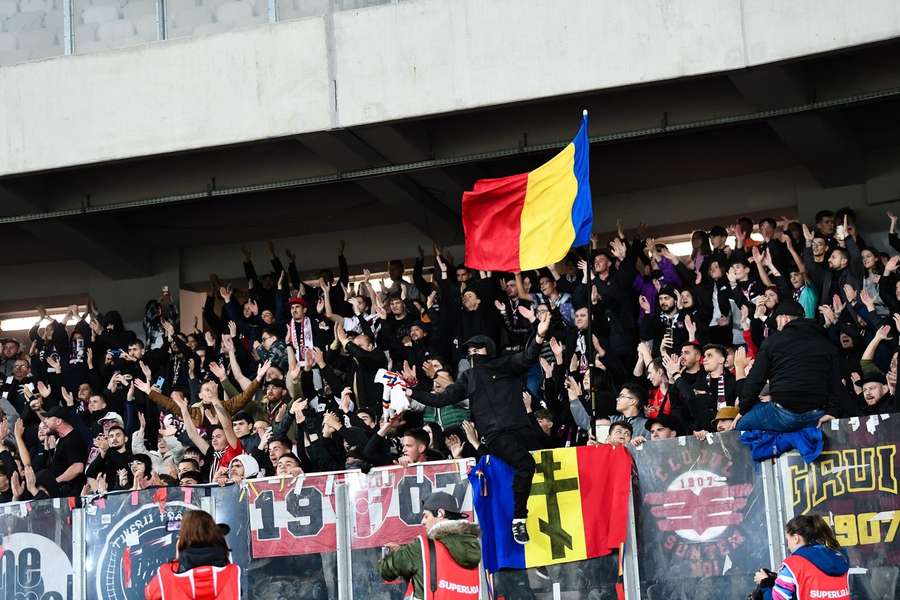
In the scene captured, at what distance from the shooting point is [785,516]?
11.4 meters

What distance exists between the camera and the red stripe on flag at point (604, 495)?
11906 mm

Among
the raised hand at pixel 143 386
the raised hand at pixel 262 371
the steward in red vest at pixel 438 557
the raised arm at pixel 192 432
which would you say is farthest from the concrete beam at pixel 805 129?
the raised hand at pixel 143 386

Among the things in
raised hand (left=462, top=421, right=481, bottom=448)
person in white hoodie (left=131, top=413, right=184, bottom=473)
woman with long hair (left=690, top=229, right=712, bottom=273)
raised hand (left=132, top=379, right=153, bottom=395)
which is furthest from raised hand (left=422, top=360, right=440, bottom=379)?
raised hand (left=132, top=379, right=153, bottom=395)

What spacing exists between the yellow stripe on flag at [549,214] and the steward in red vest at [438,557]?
349 cm

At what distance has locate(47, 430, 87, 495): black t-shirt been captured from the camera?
647 inches

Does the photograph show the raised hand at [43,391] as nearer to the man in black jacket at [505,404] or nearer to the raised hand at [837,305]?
the man in black jacket at [505,404]

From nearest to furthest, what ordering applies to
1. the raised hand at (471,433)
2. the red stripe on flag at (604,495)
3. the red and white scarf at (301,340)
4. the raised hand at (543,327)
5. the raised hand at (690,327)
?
the red stripe on flag at (604,495), the raised hand at (543,327), the raised hand at (471,433), the raised hand at (690,327), the red and white scarf at (301,340)

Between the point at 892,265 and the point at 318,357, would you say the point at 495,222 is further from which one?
the point at 892,265

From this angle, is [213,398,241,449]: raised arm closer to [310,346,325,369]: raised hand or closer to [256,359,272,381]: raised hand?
[256,359,272,381]: raised hand

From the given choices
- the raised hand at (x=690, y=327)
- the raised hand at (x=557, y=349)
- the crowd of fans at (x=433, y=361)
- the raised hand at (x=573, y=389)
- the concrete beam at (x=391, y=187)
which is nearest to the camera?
the crowd of fans at (x=433, y=361)

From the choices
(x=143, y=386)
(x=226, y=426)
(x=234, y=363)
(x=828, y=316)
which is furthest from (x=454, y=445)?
(x=143, y=386)

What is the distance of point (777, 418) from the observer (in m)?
11.4

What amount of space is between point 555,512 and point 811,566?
3.06 metres

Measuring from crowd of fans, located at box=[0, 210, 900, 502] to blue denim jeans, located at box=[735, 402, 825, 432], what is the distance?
14cm
